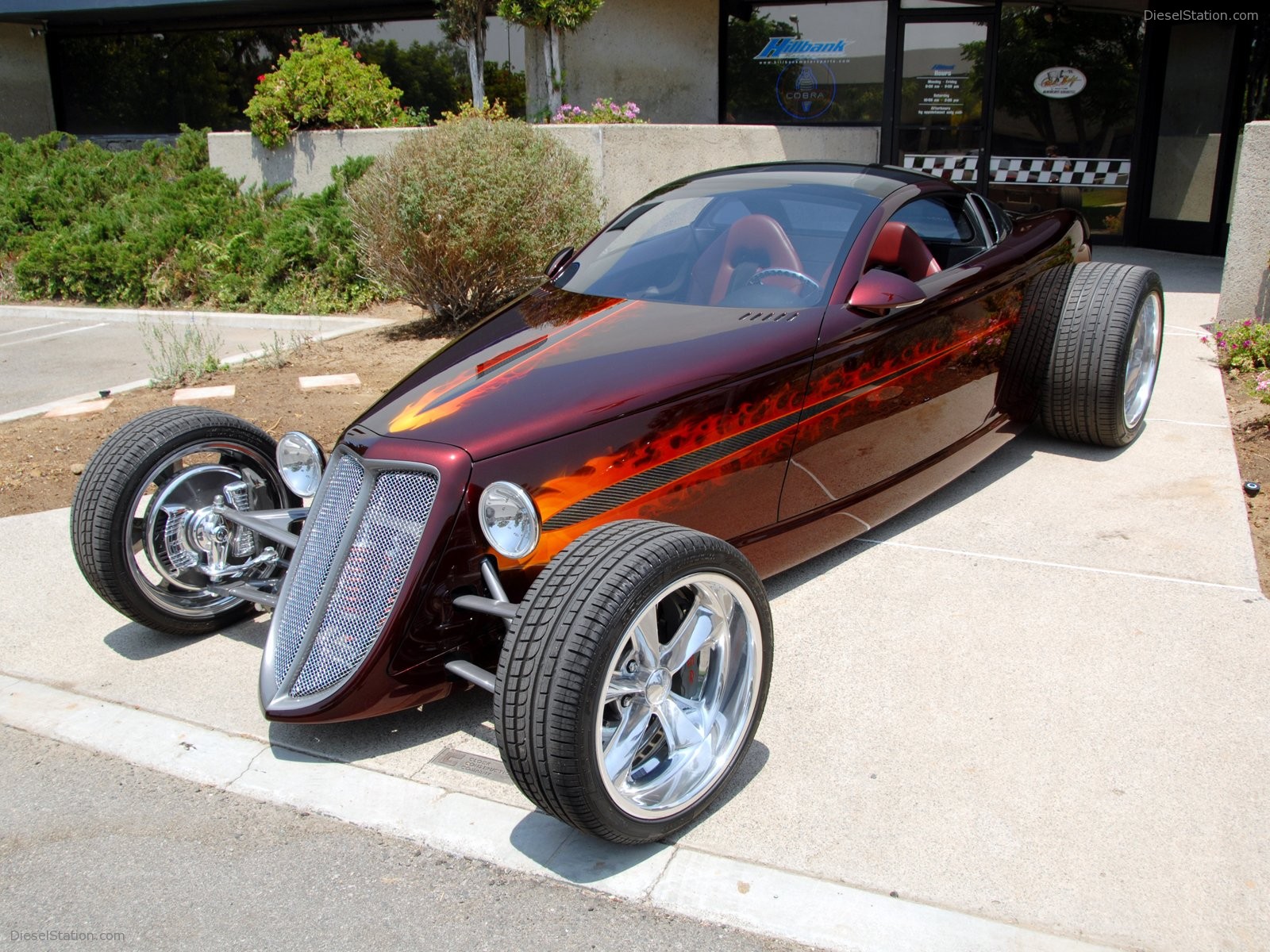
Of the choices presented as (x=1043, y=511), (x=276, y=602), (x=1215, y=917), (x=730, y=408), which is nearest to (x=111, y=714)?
(x=276, y=602)

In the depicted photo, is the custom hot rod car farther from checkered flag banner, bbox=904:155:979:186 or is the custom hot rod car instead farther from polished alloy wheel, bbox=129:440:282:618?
checkered flag banner, bbox=904:155:979:186

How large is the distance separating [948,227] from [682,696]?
3.13 m

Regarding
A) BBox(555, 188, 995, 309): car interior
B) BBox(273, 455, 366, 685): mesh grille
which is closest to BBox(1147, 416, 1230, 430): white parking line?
BBox(555, 188, 995, 309): car interior

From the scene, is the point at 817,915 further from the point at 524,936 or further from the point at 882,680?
the point at 882,680

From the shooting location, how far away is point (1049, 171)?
1226 cm

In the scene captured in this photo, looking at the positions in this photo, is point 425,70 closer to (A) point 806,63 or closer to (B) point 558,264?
(A) point 806,63

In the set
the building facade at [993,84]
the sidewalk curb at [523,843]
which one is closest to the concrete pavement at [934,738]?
the sidewalk curb at [523,843]

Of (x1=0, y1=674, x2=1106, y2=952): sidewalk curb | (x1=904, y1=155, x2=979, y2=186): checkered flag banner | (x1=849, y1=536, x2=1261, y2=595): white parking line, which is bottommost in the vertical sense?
(x1=0, y1=674, x2=1106, y2=952): sidewalk curb

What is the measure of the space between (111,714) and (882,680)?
8.36ft

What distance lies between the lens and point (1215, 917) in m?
2.54

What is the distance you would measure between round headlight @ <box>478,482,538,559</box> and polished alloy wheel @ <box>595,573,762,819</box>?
419mm

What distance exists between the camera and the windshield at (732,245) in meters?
4.16

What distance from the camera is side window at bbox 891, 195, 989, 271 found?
507cm

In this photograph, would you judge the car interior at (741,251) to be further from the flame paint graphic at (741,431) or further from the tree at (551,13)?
the tree at (551,13)
